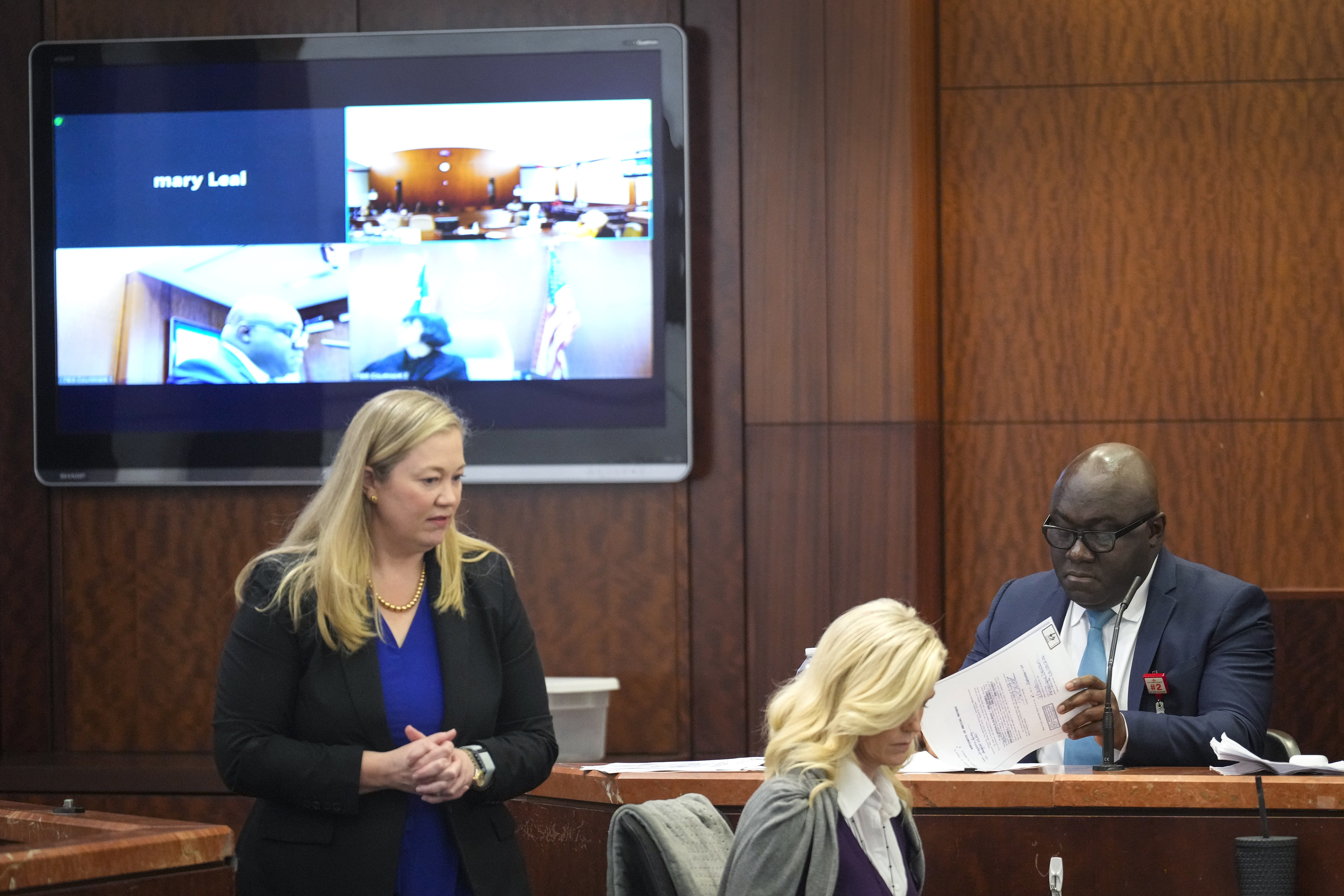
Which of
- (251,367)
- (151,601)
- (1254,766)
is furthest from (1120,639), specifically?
(151,601)

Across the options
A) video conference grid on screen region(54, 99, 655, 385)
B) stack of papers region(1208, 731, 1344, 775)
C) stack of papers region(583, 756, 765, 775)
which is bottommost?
stack of papers region(583, 756, 765, 775)

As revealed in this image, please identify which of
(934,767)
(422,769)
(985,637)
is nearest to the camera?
(422,769)

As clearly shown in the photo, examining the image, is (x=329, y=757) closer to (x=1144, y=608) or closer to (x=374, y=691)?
(x=374, y=691)

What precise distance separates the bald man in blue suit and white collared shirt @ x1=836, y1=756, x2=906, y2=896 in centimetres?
101

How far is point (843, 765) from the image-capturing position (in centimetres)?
205

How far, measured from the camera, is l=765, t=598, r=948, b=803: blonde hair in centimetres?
203

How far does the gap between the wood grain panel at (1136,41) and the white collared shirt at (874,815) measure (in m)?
2.84

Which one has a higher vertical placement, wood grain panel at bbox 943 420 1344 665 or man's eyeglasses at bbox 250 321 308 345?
man's eyeglasses at bbox 250 321 308 345

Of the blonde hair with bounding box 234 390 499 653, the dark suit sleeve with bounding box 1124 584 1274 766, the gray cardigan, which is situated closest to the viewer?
the gray cardigan

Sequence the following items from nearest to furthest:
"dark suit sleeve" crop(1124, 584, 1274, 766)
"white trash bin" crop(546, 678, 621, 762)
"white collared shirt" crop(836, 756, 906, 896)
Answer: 1. "white collared shirt" crop(836, 756, 906, 896)
2. "dark suit sleeve" crop(1124, 584, 1274, 766)
3. "white trash bin" crop(546, 678, 621, 762)

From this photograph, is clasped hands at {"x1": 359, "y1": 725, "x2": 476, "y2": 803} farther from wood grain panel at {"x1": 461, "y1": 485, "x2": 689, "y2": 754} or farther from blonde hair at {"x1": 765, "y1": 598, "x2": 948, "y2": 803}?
wood grain panel at {"x1": 461, "y1": 485, "x2": 689, "y2": 754}

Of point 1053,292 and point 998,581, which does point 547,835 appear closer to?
point 998,581

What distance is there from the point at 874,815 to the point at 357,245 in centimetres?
276

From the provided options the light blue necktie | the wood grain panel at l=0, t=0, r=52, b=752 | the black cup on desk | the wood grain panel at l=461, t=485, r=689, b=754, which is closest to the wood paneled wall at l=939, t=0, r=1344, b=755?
the wood grain panel at l=461, t=485, r=689, b=754
